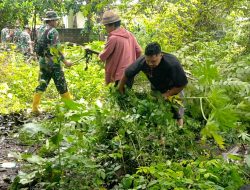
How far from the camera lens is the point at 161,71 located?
5.38 m

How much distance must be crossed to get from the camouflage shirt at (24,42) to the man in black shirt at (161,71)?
31.9 ft

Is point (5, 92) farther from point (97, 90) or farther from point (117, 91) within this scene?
point (117, 91)

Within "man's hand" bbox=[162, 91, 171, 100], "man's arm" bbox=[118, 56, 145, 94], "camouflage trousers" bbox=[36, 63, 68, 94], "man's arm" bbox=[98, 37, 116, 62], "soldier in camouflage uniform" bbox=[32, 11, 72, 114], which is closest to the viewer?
"man's hand" bbox=[162, 91, 171, 100]

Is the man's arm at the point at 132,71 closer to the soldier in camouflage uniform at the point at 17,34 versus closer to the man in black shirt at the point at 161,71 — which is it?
the man in black shirt at the point at 161,71

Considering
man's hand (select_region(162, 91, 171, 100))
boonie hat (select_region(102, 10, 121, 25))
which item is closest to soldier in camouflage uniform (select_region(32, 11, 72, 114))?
boonie hat (select_region(102, 10, 121, 25))

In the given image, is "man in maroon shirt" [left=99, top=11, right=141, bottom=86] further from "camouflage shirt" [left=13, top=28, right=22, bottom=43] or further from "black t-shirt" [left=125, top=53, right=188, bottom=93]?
"camouflage shirt" [left=13, top=28, right=22, bottom=43]

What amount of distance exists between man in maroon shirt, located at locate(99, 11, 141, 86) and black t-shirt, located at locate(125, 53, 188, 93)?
1.00m

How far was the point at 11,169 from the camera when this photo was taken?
470 cm

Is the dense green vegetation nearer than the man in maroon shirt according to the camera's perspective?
Yes

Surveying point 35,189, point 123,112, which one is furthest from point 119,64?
point 35,189

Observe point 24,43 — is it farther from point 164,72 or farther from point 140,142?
point 140,142

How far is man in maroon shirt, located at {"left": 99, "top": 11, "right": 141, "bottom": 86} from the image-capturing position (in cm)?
642

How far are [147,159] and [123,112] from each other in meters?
0.79

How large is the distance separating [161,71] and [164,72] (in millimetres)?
40
